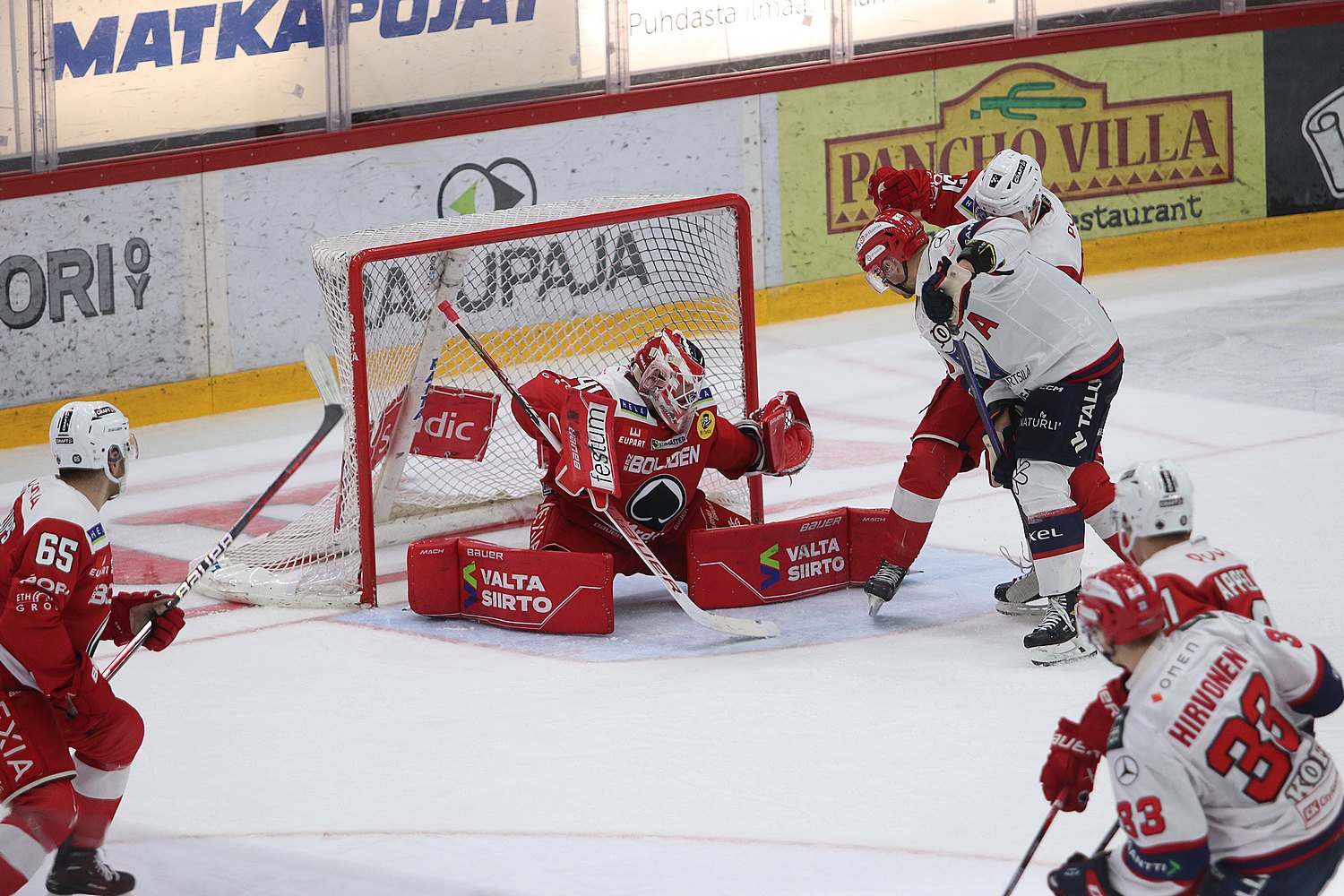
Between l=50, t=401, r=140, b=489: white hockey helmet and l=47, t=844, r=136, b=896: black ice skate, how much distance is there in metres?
0.69

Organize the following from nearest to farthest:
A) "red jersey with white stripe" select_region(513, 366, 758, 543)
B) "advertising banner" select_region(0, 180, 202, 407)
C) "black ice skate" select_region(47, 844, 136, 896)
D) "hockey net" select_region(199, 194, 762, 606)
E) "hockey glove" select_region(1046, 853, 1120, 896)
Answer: "hockey glove" select_region(1046, 853, 1120, 896)
"black ice skate" select_region(47, 844, 136, 896)
"red jersey with white stripe" select_region(513, 366, 758, 543)
"hockey net" select_region(199, 194, 762, 606)
"advertising banner" select_region(0, 180, 202, 407)

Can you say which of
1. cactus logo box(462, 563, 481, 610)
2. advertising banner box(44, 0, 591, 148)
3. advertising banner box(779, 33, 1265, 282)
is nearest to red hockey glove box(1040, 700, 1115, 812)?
cactus logo box(462, 563, 481, 610)

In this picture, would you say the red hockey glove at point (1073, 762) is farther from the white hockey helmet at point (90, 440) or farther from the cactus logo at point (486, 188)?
the cactus logo at point (486, 188)

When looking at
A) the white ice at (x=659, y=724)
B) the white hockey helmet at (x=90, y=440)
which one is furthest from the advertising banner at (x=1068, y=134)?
the white hockey helmet at (x=90, y=440)

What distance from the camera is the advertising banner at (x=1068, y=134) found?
9453mm

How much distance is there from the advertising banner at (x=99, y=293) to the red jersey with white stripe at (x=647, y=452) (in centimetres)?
289

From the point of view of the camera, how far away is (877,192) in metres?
5.49

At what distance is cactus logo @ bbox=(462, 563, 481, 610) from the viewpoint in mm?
5324

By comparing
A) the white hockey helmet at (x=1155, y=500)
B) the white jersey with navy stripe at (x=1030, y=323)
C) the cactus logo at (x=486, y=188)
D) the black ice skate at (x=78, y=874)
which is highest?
the cactus logo at (x=486, y=188)

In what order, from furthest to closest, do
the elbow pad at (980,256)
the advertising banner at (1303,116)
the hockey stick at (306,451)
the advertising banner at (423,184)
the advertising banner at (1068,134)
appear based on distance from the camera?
the advertising banner at (1303,116) → the advertising banner at (1068,134) → the advertising banner at (423,184) → the elbow pad at (980,256) → the hockey stick at (306,451)

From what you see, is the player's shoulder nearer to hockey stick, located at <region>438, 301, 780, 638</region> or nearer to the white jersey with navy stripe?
hockey stick, located at <region>438, 301, 780, 638</region>

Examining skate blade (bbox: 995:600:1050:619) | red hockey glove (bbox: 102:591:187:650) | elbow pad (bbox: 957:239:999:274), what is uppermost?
elbow pad (bbox: 957:239:999:274)

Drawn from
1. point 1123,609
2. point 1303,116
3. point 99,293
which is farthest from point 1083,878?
point 1303,116

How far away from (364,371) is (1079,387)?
2038 mm
